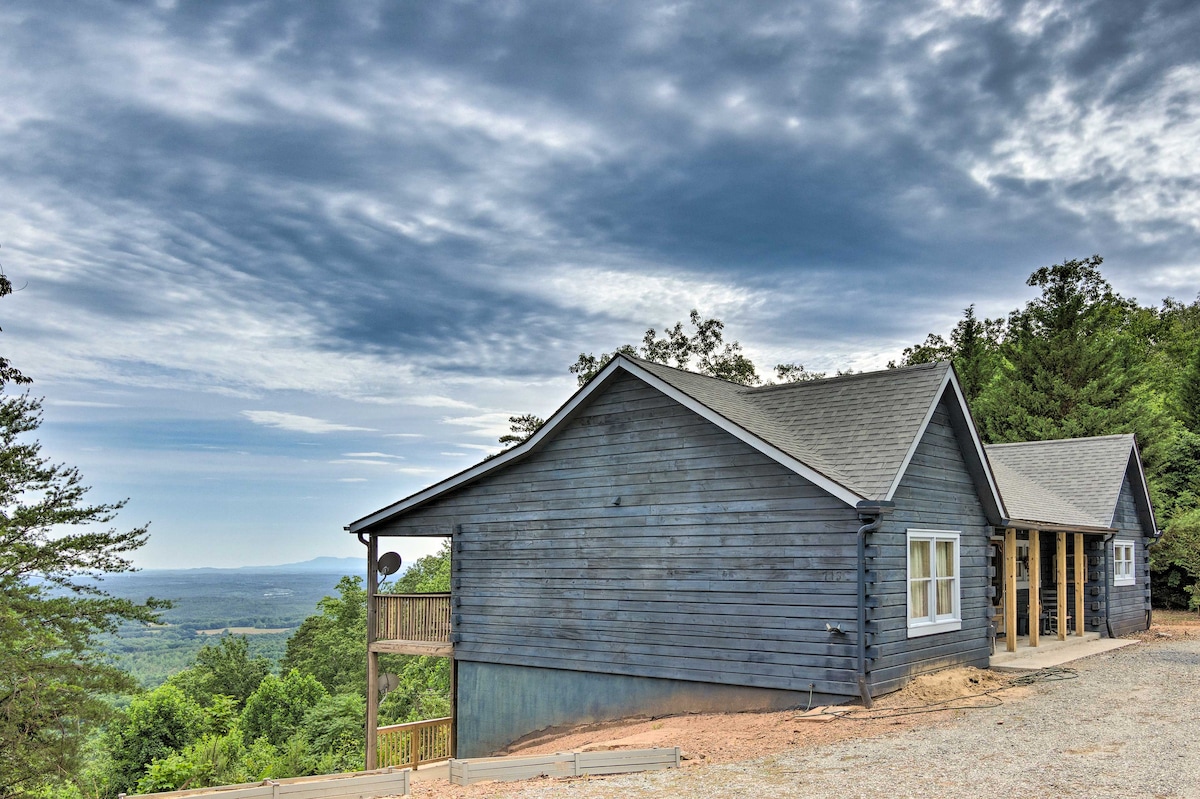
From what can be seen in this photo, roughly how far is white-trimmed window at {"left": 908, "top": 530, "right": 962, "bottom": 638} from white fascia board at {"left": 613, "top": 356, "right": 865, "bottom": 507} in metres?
2.05

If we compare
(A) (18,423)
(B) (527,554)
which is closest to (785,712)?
(B) (527,554)

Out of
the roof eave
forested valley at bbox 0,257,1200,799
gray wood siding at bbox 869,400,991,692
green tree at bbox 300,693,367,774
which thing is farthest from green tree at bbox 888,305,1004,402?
green tree at bbox 300,693,367,774

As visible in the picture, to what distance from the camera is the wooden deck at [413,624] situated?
1669cm

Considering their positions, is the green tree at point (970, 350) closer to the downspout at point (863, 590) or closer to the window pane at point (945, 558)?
the window pane at point (945, 558)

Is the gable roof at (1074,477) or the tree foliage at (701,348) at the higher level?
the tree foliage at (701,348)

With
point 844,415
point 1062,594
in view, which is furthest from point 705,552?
point 1062,594

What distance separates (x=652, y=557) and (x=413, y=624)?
5994 millimetres

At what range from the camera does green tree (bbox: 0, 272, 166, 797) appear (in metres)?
18.9

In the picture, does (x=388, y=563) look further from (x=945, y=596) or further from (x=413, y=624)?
(x=945, y=596)

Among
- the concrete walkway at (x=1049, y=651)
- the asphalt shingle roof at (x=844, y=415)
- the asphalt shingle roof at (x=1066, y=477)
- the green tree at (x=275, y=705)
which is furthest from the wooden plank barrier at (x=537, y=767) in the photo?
the green tree at (x=275, y=705)

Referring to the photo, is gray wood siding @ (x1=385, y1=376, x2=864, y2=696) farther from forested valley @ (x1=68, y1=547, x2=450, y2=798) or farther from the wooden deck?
forested valley @ (x1=68, y1=547, x2=450, y2=798)

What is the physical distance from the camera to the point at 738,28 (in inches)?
669

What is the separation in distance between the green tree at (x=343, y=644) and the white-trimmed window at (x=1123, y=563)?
42.0 meters

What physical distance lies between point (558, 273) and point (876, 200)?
1028 cm
